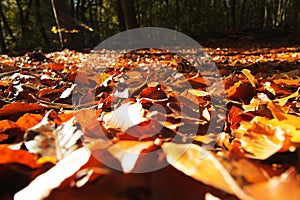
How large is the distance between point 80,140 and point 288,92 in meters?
0.77

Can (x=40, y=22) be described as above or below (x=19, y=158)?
above

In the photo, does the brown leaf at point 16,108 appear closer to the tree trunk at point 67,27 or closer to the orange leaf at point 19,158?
the orange leaf at point 19,158

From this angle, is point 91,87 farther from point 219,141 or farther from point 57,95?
point 219,141

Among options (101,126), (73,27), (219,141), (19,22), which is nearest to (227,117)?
(219,141)

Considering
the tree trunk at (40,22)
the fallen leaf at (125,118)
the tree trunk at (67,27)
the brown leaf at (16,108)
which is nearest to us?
the fallen leaf at (125,118)

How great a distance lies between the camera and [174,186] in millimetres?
427

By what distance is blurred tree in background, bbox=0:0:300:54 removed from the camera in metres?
10.1

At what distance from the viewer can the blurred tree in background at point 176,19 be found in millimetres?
10124

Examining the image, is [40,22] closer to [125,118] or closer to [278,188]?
[125,118]

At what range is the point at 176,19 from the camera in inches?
599

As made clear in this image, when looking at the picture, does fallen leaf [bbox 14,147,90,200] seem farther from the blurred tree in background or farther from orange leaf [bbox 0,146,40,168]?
the blurred tree in background

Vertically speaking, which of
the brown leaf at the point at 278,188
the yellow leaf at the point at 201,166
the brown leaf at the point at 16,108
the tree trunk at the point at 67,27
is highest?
the tree trunk at the point at 67,27

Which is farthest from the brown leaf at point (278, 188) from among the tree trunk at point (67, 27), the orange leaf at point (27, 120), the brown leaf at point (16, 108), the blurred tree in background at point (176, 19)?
the blurred tree in background at point (176, 19)

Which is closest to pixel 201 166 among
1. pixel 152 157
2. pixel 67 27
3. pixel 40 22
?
pixel 152 157
